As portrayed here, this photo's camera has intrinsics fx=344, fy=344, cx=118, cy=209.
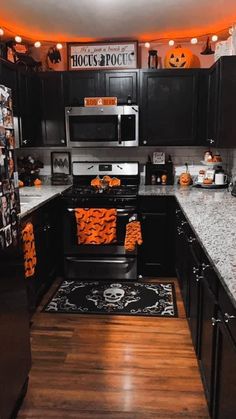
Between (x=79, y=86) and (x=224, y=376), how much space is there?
3.09 m

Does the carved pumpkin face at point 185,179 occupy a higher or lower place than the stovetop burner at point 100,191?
higher

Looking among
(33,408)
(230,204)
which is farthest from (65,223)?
(33,408)

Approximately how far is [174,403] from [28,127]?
285cm

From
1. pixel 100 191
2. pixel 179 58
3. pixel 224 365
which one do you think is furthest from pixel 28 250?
pixel 179 58

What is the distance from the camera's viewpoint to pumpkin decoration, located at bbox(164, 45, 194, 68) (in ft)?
11.6

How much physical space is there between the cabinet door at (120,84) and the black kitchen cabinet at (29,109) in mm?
711

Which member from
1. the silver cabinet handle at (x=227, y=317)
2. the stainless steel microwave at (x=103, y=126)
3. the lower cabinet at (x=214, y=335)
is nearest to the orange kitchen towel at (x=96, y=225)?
the stainless steel microwave at (x=103, y=126)

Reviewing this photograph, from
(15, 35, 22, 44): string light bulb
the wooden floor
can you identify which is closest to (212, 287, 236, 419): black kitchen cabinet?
the wooden floor

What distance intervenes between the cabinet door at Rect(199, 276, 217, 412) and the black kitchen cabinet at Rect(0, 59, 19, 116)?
2412mm

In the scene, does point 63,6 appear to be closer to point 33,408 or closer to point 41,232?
point 41,232

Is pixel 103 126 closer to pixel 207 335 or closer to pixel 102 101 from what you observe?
pixel 102 101

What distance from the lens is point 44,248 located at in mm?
3129

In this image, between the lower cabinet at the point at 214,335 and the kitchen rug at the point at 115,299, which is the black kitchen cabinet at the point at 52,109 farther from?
the lower cabinet at the point at 214,335

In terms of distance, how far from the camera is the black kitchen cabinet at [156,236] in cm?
341
